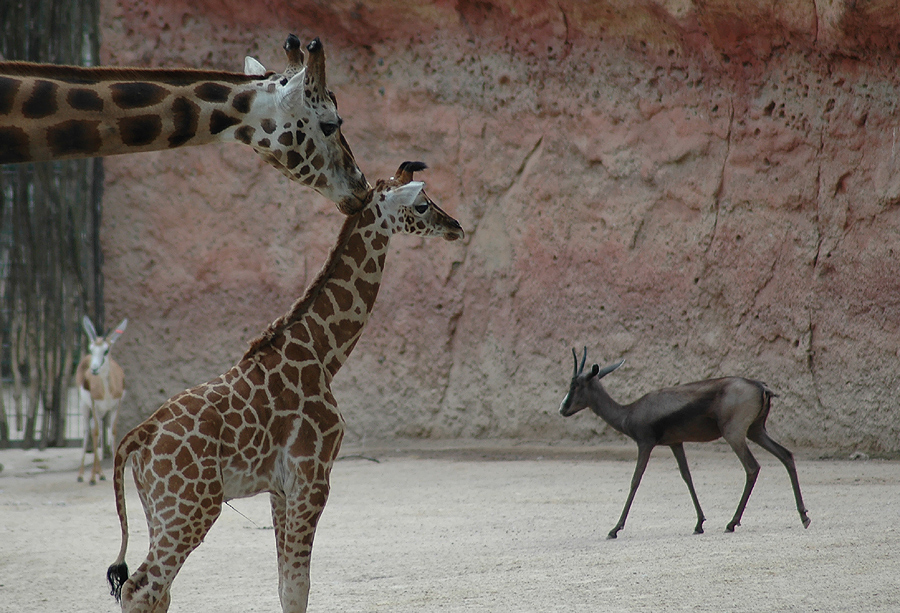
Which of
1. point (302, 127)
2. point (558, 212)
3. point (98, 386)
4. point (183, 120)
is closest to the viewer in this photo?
point (183, 120)

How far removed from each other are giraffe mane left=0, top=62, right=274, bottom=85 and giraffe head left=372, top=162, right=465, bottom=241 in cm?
132

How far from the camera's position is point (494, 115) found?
35.0ft

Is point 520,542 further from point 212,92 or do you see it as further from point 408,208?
point 212,92

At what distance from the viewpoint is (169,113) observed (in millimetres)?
3195

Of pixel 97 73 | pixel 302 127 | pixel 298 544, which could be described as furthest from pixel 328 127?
pixel 298 544

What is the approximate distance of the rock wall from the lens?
9.10 m

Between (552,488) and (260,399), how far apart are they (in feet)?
15.3

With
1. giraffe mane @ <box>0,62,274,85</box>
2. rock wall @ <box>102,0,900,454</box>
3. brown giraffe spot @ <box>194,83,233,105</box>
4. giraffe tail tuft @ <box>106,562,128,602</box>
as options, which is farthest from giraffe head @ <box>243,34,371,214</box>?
rock wall @ <box>102,0,900,454</box>

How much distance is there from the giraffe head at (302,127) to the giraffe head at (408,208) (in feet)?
2.13

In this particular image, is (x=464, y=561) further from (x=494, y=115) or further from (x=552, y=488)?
(x=494, y=115)

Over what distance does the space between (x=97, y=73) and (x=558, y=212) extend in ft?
24.9

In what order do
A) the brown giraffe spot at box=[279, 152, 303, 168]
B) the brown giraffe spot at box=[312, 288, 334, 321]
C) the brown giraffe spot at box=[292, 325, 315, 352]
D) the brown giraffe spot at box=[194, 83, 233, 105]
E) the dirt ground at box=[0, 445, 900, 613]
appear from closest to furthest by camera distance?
the brown giraffe spot at box=[194, 83, 233, 105]
the brown giraffe spot at box=[279, 152, 303, 168]
the brown giraffe spot at box=[292, 325, 315, 352]
the brown giraffe spot at box=[312, 288, 334, 321]
the dirt ground at box=[0, 445, 900, 613]

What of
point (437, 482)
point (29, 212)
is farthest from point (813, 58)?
point (29, 212)

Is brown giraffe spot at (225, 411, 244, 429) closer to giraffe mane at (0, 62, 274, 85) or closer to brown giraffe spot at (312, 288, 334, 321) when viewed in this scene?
brown giraffe spot at (312, 288, 334, 321)
